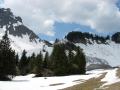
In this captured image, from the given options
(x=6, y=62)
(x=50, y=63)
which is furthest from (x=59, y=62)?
(x=6, y=62)

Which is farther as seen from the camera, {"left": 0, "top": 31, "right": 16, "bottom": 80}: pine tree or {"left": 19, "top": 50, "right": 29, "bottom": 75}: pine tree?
{"left": 19, "top": 50, "right": 29, "bottom": 75}: pine tree

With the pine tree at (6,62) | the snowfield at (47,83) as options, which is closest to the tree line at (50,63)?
the pine tree at (6,62)

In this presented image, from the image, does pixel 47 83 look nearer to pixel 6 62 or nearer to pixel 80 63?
pixel 6 62

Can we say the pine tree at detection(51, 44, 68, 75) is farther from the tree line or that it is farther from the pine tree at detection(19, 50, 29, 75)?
the pine tree at detection(19, 50, 29, 75)

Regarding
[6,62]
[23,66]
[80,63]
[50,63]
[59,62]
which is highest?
[23,66]

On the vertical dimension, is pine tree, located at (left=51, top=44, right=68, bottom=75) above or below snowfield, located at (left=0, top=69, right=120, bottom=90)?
above

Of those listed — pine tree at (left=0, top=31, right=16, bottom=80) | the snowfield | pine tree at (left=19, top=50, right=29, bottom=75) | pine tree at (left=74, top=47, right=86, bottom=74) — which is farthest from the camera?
pine tree at (left=19, top=50, right=29, bottom=75)

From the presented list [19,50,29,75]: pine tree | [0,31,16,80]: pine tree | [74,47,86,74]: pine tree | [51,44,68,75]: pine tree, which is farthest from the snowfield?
[19,50,29,75]: pine tree

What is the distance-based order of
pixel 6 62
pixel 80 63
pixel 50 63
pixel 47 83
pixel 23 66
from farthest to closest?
pixel 23 66
pixel 80 63
pixel 50 63
pixel 6 62
pixel 47 83

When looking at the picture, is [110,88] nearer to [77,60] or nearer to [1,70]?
[1,70]

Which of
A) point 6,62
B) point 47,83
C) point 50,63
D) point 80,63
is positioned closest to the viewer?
point 47,83

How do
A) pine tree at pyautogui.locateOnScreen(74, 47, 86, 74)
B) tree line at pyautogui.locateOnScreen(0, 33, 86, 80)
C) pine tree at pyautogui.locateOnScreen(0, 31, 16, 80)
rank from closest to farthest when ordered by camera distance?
pine tree at pyautogui.locateOnScreen(0, 31, 16, 80), tree line at pyautogui.locateOnScreen(0, 33, 86, 80), pine tree at pyautogui.locateOnScreen(74, 47, 86, 74)

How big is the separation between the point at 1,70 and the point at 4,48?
7694mm

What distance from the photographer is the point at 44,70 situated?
117 meters
